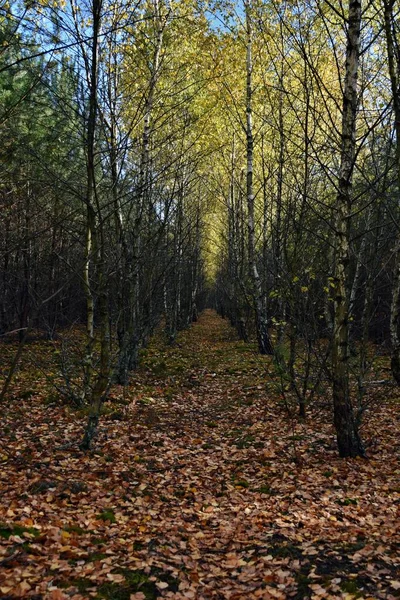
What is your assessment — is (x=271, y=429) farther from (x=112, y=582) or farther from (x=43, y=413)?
(x=112, y=582)

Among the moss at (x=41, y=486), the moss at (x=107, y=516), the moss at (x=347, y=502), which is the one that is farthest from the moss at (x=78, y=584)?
the moss at (x=347, y=502)

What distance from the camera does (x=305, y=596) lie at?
139 inches

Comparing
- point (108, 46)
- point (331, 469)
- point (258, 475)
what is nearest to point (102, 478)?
point (258, 475)

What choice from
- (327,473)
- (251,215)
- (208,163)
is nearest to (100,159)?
(327,473)

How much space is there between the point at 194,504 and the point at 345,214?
4243 millimetres

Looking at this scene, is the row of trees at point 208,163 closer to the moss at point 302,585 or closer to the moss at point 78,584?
the moss at point 78,584

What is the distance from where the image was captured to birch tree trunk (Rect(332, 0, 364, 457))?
5.91 meters

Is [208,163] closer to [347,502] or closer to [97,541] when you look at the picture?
[347,502]

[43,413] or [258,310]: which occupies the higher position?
[258,310]

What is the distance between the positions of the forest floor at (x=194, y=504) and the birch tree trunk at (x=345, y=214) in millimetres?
1248

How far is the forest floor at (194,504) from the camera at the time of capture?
12.3ft

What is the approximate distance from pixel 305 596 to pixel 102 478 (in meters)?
3.24

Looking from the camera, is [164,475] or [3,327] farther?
[3,327]

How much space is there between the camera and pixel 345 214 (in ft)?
19.8
